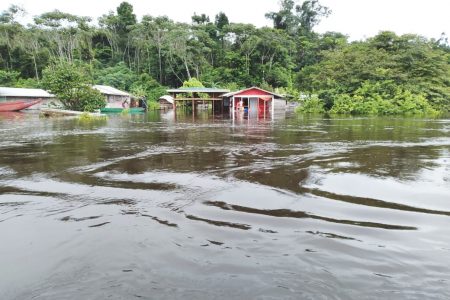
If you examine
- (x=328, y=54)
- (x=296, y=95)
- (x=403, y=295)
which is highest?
(x=328, y=54)

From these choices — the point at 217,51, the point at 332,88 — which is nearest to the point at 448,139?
the point at 332,88

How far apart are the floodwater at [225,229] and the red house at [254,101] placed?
1117 inches

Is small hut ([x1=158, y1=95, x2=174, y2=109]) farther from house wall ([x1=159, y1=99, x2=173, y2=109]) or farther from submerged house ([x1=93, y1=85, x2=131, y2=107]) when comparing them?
submerged house ([x1=93, y1=85, x2=131, y2=107])

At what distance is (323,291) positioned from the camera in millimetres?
3412

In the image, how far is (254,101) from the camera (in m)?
39.8

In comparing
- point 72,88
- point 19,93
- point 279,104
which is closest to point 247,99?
point 279,104

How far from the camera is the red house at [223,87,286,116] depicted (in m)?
38.2

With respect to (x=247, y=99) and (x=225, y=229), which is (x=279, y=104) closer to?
(x=247, y=99)

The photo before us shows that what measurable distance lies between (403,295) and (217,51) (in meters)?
61.6

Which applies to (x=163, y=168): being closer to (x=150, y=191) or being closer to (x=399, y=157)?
(x=150, y=191)

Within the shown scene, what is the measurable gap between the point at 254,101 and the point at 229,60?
20.8m

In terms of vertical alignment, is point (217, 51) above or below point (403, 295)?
above

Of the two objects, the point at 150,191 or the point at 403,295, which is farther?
the point at 150,191

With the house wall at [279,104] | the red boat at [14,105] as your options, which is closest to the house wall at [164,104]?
the house wall at [279,104]
